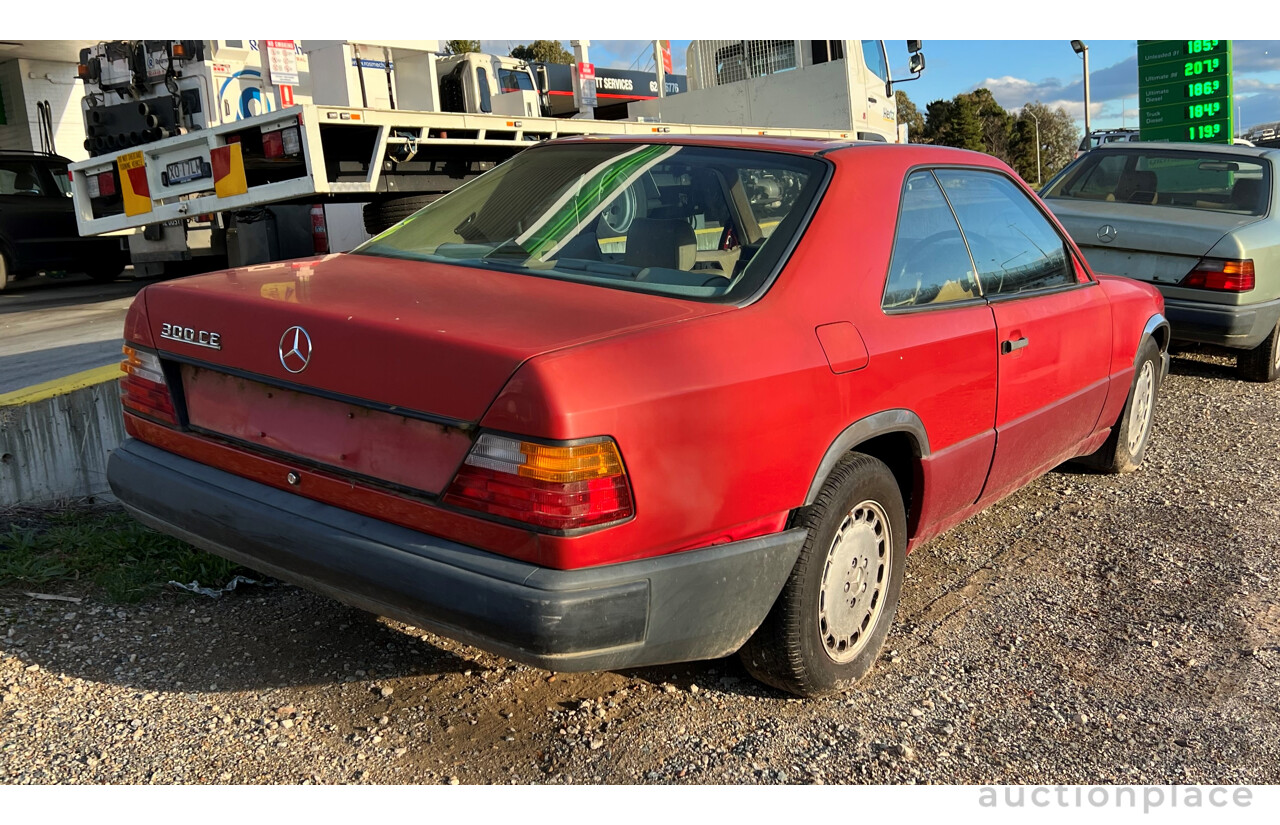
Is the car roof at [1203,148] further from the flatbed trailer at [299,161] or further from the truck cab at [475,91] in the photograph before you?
the truck cab at [475,91]

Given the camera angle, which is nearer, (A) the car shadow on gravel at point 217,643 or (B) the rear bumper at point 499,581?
(B) the rear bumper at point 499,581

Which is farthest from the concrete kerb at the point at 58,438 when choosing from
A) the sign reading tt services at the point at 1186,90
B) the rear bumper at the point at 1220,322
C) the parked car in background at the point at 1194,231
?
the sign reading tt services at the point at 1186,90

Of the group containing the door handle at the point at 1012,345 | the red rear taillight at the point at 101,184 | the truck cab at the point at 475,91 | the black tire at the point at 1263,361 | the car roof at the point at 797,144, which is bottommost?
the black tire at the point at 1263,361

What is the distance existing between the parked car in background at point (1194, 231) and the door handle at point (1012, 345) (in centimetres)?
390

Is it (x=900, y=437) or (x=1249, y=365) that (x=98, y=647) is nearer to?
(x=900, y=437)

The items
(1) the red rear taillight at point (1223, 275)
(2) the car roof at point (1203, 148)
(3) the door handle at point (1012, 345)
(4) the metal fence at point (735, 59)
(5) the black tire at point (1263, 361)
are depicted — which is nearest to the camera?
(3) the door handle at point (1012, 345)

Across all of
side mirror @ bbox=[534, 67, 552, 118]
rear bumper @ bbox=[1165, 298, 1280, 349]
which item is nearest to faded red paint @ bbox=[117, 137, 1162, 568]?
rear bumper @ bbox=[1165, 298, 1280, 349]

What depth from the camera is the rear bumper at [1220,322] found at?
22.1 feet

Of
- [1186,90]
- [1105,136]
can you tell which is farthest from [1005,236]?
[1105,136]

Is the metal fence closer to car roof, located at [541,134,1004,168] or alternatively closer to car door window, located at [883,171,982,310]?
car roof, located at [541,134,1004,168]

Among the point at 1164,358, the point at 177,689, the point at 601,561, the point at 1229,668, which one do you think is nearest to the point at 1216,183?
the point at 1164,358

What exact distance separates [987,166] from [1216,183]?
4.64 m

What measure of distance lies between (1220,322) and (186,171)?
299 inches

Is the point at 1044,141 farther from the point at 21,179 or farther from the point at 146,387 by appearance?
the point at 146,387
